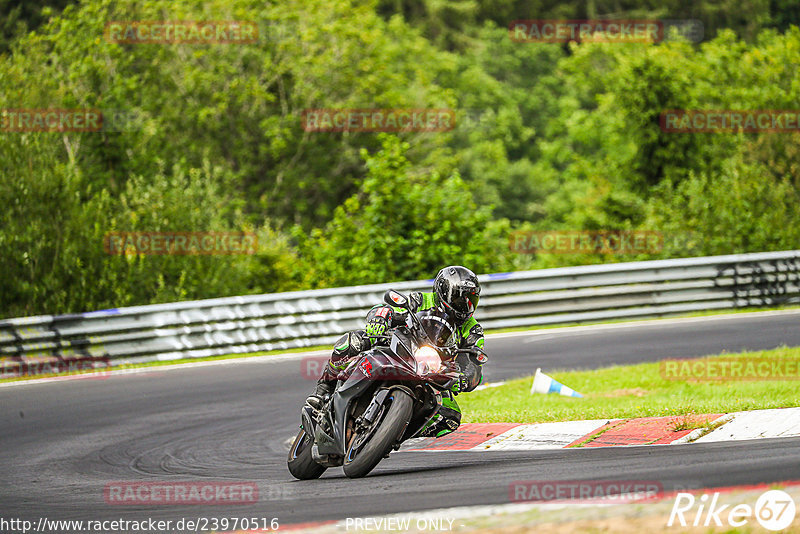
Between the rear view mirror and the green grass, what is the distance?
281 centimetres

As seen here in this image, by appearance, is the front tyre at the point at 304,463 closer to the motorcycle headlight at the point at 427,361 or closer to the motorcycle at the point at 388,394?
the motorcycle at the point at 388,394

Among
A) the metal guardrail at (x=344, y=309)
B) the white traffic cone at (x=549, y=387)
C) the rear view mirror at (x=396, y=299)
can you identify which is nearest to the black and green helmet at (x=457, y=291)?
the rear view mirror at (x=396, y=299)

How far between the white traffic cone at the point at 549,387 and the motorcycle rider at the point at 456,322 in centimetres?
449

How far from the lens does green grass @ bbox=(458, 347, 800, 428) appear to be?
31.9ft

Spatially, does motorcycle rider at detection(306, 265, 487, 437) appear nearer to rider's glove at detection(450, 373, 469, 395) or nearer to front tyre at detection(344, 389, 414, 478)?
rider's glove at detection(450, 373, 469, 395)

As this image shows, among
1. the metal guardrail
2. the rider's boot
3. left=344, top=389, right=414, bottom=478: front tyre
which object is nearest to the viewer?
left=344, top=389, right=414, bottom=478: front tyre

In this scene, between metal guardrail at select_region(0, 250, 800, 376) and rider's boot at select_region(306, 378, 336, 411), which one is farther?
metal guardrail at select_region(0, 250, 800, 376)

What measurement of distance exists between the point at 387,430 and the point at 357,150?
112 ft

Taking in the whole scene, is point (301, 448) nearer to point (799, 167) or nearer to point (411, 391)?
point (411, 391)

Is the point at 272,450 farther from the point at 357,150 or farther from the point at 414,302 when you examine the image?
the point at 357,150

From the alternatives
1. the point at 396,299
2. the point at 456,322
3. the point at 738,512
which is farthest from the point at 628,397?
the point at 738,512

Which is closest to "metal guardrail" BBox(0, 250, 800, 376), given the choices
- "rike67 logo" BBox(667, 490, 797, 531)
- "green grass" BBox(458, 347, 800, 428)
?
"green grass" BBox(458, 347, 800, 428)

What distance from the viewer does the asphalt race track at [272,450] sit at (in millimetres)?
6559

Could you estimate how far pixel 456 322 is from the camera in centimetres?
761
